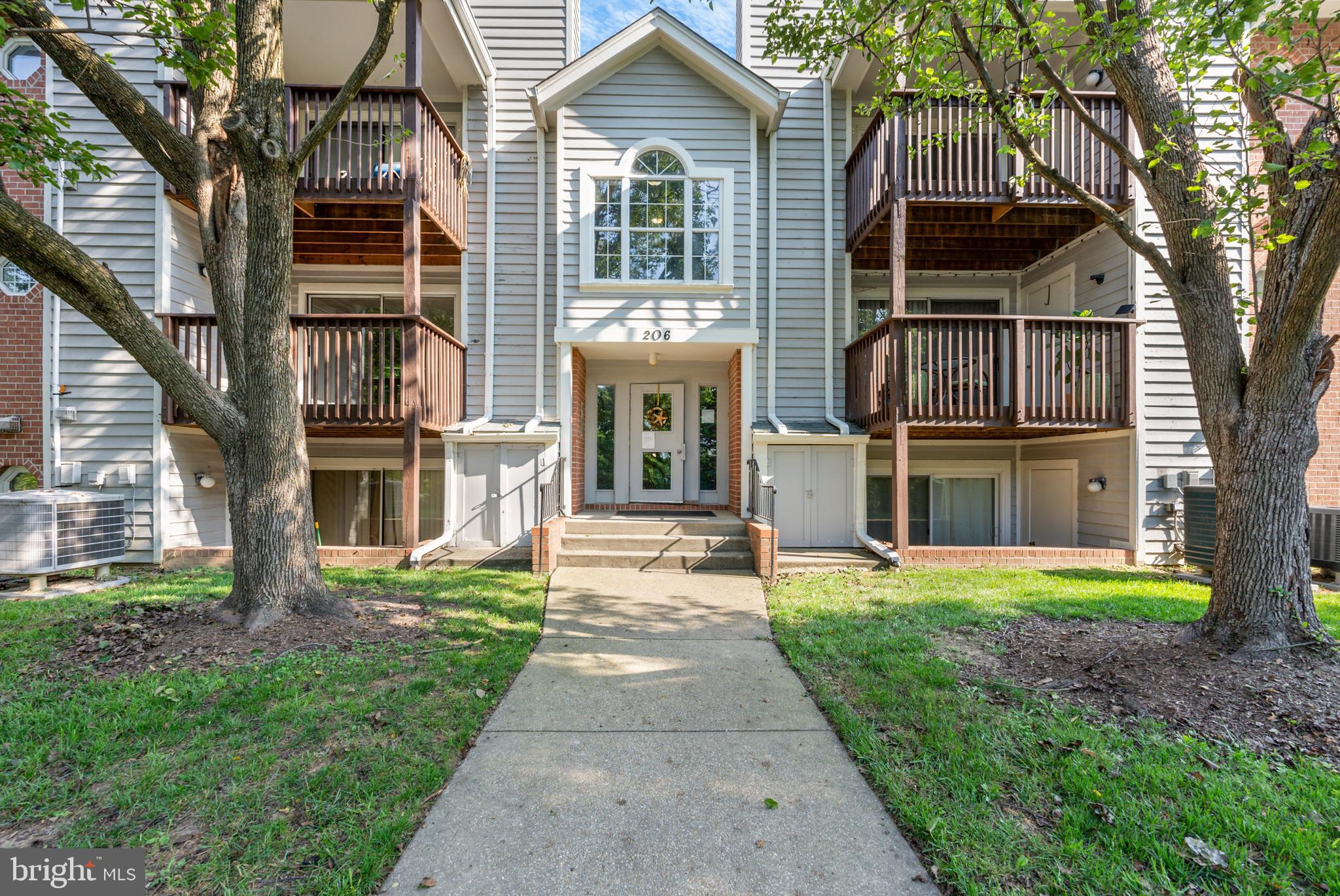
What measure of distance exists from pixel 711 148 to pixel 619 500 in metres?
5.37

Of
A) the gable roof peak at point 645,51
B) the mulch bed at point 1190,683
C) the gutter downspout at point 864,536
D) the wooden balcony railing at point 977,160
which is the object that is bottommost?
the mulch bed at point 1190,683

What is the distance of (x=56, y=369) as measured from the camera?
691 centimetres

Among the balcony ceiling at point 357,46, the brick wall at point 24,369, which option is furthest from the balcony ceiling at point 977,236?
the brick wall at point 24,369

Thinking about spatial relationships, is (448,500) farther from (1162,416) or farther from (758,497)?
(1162,416)

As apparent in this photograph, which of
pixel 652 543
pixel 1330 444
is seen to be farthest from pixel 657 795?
pixel 1330 444

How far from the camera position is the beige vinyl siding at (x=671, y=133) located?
25.5 ft

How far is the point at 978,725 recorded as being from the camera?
2875mm

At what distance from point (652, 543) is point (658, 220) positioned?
14.7 feet

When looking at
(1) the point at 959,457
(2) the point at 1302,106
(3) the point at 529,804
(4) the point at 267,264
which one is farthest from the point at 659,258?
(2) the point at 1302,106

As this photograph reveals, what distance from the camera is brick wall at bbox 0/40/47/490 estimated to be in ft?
23.4

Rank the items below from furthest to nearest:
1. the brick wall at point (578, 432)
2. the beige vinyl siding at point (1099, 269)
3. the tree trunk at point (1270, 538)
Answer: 1. the brick wall at point (578, 432)
2. the beige vinyl siding at point (1099, 269)
3. the tree trunk at point (1270, 538)

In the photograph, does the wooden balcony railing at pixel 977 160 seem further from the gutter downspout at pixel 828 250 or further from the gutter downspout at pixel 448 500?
the gutter downspout at pixel 448 500

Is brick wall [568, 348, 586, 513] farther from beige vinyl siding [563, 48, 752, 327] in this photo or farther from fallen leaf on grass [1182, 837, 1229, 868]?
fallen leaf on grass [1182, 837, 1229, 868]

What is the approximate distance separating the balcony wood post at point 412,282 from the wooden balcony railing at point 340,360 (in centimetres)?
6
